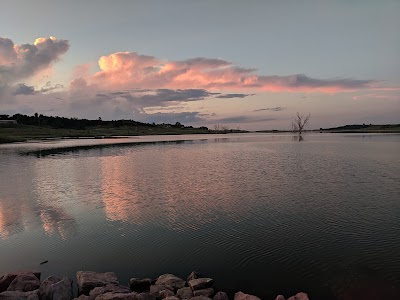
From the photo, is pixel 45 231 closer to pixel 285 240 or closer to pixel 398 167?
pixel 285 240

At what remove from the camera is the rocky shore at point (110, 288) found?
11.5 metres

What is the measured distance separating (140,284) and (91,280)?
6.24 ft

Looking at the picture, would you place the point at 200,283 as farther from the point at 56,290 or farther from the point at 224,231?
the point at 224,231

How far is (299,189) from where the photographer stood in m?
31.5

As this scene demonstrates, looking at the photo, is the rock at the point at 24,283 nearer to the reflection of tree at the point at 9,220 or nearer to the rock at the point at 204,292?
the rock at the point at 204,292

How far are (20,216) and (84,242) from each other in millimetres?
8825

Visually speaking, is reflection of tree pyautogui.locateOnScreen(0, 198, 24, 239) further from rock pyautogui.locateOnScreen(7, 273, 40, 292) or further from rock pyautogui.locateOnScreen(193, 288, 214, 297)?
rock pyautogui.locateOnScreen(193, 288, 214, 297)

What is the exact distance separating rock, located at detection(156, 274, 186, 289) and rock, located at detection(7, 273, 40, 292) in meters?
4.78

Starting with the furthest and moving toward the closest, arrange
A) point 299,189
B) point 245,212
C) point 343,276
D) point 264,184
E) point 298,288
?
point 264,184 → point 299,189 → point 245,212 → point 343,276 → point 298,288

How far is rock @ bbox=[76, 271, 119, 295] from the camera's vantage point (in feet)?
42.0

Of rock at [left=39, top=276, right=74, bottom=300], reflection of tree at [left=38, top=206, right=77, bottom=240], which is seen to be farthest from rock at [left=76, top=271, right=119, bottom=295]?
reflection of tree at [left=38, top=206, right=77, bottom=240]

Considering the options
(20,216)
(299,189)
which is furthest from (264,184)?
(20,216)

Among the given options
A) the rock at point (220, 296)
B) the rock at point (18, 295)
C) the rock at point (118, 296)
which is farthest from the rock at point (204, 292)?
the rock at point (18, 295)

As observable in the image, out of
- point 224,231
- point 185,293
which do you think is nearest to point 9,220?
point 224,231
